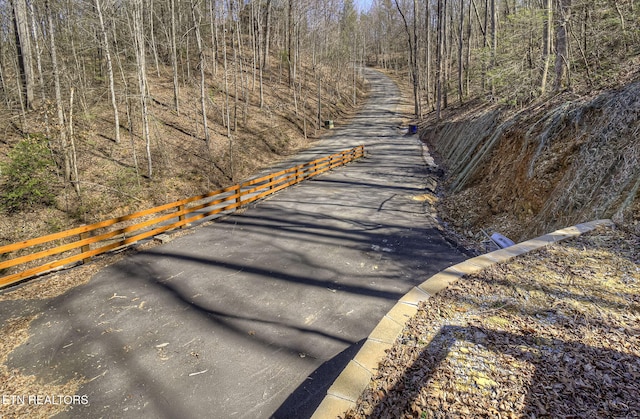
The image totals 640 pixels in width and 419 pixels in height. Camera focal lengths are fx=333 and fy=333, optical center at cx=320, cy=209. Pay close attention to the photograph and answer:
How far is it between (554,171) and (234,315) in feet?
27.6

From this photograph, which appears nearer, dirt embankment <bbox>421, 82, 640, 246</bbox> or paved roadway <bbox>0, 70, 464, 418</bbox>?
paved roadway <bbox>0, 70, 464, 418</bbox>

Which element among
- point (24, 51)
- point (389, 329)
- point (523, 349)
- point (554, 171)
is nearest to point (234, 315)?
point (389, 329)

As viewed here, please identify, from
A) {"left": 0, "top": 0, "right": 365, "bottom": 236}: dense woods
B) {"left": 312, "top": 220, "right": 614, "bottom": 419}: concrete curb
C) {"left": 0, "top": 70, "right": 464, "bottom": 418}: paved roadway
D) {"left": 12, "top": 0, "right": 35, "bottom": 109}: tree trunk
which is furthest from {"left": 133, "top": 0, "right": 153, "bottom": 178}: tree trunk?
{"left": 312, "top": 220, "right": 614, "bottom": 419}: concrete curb

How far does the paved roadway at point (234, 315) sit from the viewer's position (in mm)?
4023

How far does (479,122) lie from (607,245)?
13.0m

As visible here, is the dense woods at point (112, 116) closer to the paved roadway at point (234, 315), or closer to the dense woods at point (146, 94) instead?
the dense woods at point (146, 94)

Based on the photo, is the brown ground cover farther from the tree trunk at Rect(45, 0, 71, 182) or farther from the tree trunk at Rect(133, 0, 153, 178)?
the tree trunk at Rect(133, 0, 153, 178)

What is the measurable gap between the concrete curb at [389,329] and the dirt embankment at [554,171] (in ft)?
3.71

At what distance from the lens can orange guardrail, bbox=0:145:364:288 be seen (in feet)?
22.1

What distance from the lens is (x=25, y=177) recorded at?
11.4 metres

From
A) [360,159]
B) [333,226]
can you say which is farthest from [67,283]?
[360,159]

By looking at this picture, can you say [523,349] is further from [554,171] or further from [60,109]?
[60,109]

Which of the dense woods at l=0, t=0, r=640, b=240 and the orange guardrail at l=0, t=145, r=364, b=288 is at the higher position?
the dense woods at l=0, t=0, r=640, b=240

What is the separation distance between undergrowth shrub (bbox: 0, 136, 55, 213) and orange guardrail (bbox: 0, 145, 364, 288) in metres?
1.82
